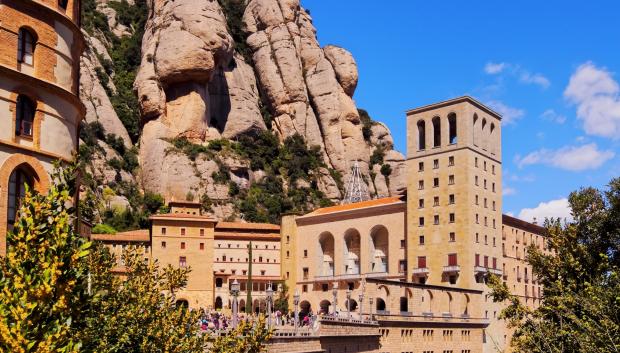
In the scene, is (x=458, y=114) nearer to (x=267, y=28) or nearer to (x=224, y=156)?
(x=224, y=156)

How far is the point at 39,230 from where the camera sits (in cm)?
1121

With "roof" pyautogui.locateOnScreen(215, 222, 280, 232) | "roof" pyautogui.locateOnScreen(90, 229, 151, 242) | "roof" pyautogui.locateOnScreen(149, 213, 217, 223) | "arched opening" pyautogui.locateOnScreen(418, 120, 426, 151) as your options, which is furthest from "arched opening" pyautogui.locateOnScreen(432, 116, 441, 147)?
"roof" pyautogui.locateOnScreen(90, 229, 151, 242)

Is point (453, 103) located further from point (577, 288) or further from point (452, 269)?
point (577, 288)

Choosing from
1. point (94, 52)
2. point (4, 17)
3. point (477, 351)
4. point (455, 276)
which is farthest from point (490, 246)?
point (94, 52)

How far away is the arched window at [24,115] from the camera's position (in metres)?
22.4

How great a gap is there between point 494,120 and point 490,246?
583 inches

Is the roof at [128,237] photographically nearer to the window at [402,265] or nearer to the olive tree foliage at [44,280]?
the window at [402,265]

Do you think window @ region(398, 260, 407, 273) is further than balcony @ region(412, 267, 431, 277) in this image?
Yes

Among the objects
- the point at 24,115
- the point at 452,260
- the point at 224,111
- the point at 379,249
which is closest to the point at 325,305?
the point at 379,249

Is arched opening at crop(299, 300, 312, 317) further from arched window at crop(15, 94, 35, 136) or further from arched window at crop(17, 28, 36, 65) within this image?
arched window at crop(17, 28, 36, 65)

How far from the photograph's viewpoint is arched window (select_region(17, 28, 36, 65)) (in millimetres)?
22688

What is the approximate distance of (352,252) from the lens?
84562mm

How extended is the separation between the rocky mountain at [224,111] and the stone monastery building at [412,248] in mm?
18707

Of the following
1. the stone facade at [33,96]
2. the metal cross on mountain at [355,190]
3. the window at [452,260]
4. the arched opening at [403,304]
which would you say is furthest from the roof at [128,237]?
the stone facade at [33,96]
